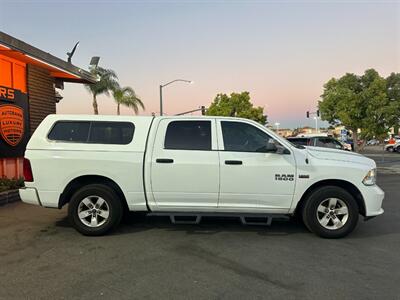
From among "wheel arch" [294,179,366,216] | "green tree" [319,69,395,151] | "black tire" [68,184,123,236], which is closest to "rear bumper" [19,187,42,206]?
"black tire" [68,184,123,236]

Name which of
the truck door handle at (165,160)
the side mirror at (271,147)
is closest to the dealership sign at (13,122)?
the truck door handle at (165,160)

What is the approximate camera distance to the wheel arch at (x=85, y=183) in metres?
5.51

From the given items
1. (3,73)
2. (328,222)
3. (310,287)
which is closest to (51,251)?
(310,287)

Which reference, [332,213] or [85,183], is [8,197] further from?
[332,213]

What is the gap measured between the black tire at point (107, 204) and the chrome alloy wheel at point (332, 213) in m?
3.20

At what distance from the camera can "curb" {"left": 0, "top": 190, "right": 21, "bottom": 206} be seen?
7.72 m

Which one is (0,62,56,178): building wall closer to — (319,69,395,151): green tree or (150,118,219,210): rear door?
(150,118,219,210): rear door

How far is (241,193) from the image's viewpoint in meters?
5.34

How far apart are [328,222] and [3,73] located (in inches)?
358

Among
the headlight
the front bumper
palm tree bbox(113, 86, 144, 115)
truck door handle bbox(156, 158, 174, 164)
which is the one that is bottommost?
the front bumper

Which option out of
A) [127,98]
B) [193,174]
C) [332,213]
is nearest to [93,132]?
[193,174]

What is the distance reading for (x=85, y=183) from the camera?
5637 mm

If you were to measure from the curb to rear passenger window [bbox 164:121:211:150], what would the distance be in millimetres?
4664

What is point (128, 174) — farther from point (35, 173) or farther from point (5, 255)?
point (5, 255)
